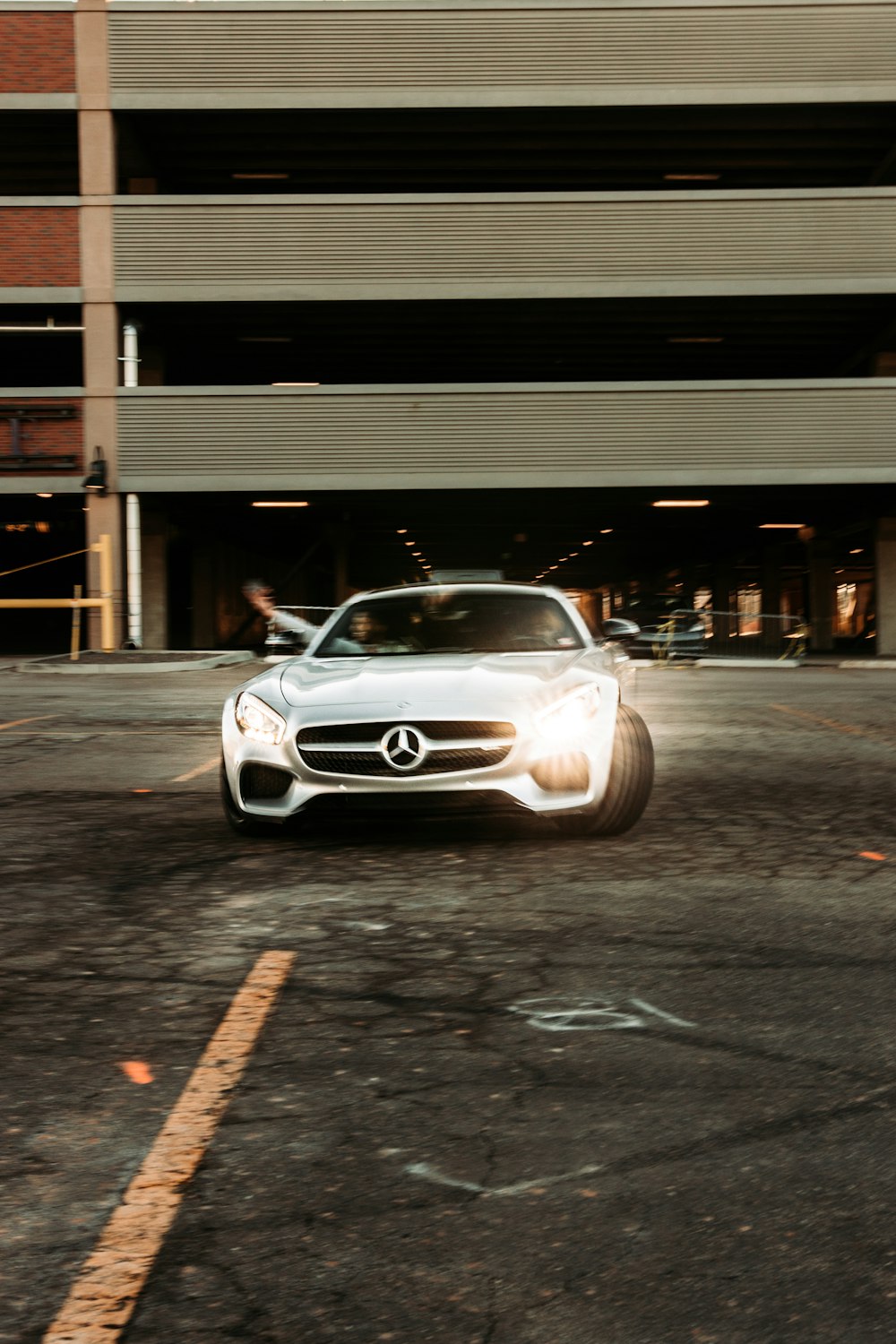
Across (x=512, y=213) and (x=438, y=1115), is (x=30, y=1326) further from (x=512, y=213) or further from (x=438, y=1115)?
(x=512, y=213)

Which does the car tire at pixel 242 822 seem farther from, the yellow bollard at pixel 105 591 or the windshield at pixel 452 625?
the yellow bollard at pixel 105 591

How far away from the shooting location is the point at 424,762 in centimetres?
659

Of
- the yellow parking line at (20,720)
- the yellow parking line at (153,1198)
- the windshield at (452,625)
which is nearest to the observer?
the yellow parking line at (153,1198)

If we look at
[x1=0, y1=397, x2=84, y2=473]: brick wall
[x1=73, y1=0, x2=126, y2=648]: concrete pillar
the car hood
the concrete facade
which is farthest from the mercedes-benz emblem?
[x1=0, y1=397, x2=84, y2=473]: brick wall

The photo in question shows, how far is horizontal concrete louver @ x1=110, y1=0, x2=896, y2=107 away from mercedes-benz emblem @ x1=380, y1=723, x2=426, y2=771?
2425cm

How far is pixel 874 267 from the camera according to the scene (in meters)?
28.3

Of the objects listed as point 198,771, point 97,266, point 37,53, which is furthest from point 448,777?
point 37,53

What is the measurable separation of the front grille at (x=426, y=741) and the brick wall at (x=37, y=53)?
25544 mm

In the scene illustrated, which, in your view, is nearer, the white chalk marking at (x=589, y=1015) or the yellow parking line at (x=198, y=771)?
the white chalk marking at (x=589, y=1015)

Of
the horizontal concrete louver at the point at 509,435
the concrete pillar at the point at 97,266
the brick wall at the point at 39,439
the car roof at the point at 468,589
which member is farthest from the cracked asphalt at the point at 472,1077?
the brick wall at the point at 39,439

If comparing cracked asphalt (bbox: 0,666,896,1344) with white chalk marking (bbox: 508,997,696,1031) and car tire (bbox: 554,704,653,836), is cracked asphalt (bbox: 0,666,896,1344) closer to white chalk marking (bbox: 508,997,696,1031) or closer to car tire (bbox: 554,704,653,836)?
white chalk marking (bbox: 508,997,696,1031)

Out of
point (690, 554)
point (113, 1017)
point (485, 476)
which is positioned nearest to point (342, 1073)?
point (113, 1017)

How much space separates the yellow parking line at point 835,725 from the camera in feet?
40.3

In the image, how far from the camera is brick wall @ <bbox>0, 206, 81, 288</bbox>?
28.4m
